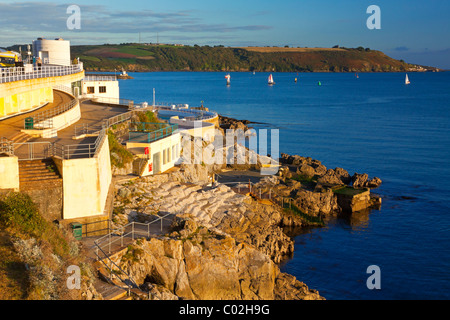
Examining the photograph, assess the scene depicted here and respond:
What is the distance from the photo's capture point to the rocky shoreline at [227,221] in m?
20.2

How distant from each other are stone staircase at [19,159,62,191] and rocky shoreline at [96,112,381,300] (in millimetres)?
3785

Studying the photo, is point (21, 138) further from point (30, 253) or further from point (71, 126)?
point (30, 253)

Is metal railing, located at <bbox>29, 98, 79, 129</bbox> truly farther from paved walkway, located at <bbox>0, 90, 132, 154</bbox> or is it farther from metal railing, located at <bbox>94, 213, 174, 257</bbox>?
metal railing, located at <bbox>94, 213, 174, 257</bbox>

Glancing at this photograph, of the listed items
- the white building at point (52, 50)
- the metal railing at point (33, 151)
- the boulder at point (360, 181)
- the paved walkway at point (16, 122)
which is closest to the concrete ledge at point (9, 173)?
the metal railing at point (33, 151)

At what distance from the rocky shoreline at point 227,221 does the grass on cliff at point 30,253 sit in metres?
2.58

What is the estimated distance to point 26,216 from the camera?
58.5 feet

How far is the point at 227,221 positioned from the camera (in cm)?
2878

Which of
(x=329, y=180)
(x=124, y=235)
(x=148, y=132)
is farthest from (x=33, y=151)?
(x=329, y=180)

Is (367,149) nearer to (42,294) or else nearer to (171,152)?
(171,152)

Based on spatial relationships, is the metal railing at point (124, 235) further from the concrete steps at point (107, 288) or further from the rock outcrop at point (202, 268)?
the concrete steps at point (107, 288)

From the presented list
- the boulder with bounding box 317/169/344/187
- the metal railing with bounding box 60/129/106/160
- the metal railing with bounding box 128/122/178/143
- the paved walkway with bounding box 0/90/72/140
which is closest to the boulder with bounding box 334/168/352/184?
the boulder with bounding box 317/169/344/187

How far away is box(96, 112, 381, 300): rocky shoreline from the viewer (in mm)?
20234

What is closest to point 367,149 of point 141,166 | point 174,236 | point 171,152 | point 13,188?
point 171,152
